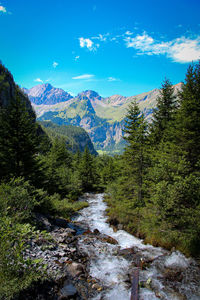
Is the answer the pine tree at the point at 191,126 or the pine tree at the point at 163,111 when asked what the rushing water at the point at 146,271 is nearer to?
the pine tree at the point at 191,126

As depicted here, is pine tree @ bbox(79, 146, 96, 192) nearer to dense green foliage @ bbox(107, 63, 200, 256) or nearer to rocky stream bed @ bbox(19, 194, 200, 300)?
dense green foliage @ bbox(107, 63, 200, 256)

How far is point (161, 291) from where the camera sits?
7891mm

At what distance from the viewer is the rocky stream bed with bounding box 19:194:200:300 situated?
24.3 ft

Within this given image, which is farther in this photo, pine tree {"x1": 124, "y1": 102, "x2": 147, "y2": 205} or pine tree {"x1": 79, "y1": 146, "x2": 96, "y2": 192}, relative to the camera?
pine tree {"x1": 79, "y1": 146, "x2": 96, "y2": 192}

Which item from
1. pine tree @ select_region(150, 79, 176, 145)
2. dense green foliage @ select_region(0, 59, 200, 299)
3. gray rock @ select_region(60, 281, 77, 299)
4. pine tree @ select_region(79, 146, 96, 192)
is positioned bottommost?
pine tree @ select_region(79, 146, 96, 192)

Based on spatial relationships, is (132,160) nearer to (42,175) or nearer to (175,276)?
(175,276)

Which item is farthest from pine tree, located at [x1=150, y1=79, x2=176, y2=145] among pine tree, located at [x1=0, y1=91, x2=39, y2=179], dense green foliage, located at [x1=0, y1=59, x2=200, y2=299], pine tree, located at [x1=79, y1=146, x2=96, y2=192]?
pine tree, located at [x1=79, y1=146, x2=96, y2=192]

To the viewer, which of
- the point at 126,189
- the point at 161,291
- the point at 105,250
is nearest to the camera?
the point at 161,291

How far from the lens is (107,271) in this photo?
948cm

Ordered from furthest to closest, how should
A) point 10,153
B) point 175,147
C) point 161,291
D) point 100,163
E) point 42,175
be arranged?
point 100,163 → point 42,175 → point 10,153 → point 175,147 → point 161,291

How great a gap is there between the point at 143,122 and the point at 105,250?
13343 mm

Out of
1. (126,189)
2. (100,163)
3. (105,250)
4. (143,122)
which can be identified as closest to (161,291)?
(105,250)

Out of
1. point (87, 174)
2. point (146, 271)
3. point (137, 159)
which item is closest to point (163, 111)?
point (137, 159)

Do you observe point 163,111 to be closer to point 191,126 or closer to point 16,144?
point 191,126
